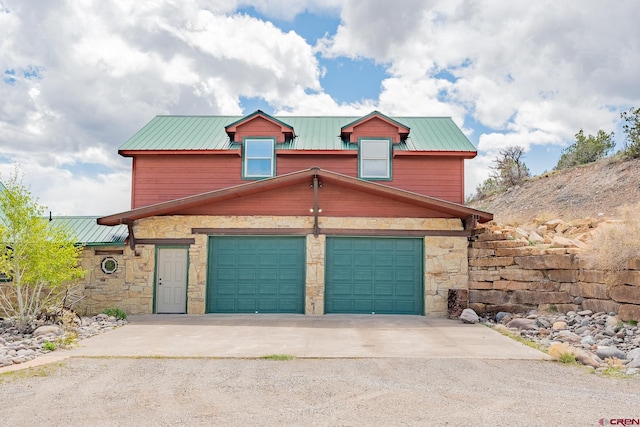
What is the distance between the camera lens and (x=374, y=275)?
14.0m

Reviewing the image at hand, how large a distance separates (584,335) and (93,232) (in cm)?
1307

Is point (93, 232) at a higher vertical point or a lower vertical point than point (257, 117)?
lower

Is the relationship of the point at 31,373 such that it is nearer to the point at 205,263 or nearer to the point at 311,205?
the point at 205,263

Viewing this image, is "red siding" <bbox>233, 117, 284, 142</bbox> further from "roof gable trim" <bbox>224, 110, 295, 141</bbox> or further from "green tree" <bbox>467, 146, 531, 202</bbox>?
"green tree" <bbox>467, 146, 531, 202</bbox>

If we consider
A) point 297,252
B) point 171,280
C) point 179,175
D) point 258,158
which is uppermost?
point 258,158

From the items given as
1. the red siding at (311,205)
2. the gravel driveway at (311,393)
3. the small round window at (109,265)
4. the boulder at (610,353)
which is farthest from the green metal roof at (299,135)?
the gravel driveway at (311,393)

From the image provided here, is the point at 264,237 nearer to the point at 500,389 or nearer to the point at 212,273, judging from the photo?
the point at 212,273

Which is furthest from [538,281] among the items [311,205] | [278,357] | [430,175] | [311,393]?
[311,393]

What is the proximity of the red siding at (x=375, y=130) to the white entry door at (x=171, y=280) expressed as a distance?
676cm

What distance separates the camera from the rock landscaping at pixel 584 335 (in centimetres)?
790

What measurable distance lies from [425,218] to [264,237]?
15.2 ft

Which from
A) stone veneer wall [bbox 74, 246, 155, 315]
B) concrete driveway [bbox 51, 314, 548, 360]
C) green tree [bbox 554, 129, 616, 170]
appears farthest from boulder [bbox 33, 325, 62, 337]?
green tree [bbox 554, 129, 616, 170]

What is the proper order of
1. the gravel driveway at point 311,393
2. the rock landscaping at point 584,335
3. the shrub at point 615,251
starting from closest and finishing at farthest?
1. the gravel driveway at point 311,393
2. the rock landscaping at point 584,335
3. the shrub at point 615,251

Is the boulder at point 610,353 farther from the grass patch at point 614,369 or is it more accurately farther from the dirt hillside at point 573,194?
the dirt hillside at point 573,194
